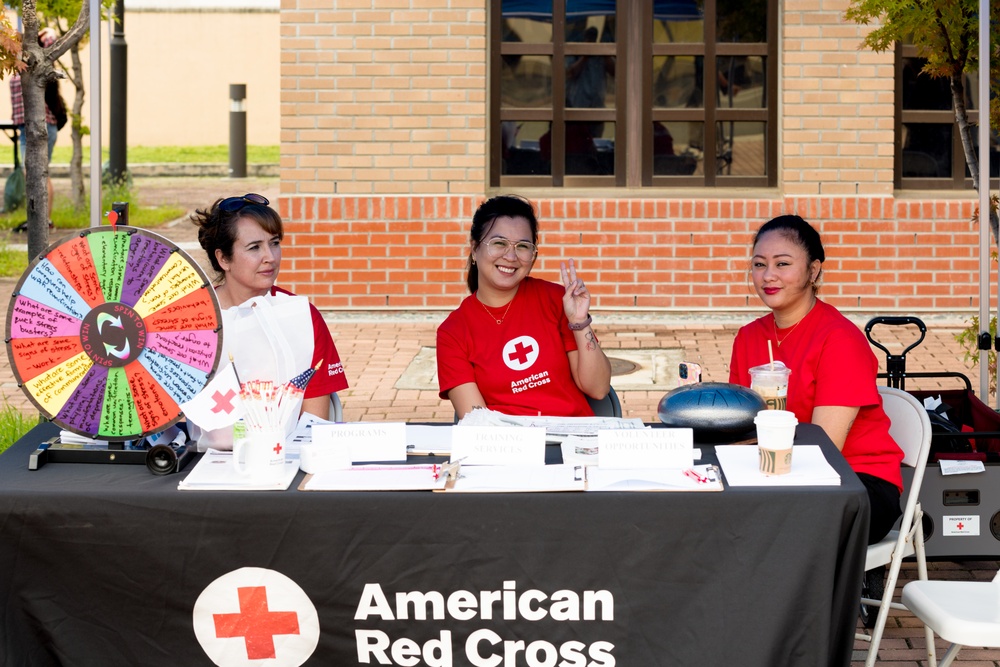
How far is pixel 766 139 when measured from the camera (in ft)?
30.2

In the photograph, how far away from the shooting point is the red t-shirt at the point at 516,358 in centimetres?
421

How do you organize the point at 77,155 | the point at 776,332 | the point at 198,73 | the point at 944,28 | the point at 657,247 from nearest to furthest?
the point at 776,332 < the point at 944,28 < the point at 657,247 < the point at 77,155 < the point at 198,73

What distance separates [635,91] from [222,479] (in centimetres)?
659

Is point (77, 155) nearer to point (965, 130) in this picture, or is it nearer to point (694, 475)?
point (965, 130)

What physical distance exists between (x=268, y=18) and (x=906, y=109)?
1732cm

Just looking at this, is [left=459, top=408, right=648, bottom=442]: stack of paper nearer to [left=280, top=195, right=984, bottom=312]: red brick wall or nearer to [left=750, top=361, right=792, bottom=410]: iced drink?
[left=750, top=361, right=792, bottom=410]: iced drink

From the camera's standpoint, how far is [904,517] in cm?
350

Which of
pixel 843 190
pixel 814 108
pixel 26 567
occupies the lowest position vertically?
pixel 26 567

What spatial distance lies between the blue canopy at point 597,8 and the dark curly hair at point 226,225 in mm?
5331

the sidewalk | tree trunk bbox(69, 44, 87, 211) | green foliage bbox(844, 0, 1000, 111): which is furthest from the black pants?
tree trunk bbox(69, 44, 87, 211)

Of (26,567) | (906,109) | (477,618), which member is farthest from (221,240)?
(906,109)

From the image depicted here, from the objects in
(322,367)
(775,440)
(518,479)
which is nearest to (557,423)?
(518,479)

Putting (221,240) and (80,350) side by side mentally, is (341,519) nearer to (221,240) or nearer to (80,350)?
(80,350)

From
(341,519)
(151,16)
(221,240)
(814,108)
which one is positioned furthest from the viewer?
(151,16)
